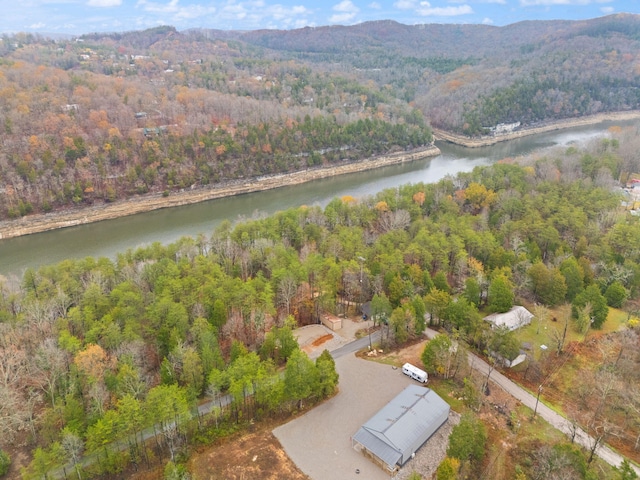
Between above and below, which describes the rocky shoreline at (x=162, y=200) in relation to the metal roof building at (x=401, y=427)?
below

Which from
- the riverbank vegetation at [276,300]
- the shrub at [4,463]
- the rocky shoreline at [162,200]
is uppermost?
the riverbank vegetation at [276,300]

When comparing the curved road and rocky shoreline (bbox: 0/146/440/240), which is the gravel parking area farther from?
rocky shoreline (bbox: 0/146/440/240)

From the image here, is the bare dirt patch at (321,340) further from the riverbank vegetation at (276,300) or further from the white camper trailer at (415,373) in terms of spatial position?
the white camper trailer at (415,373)

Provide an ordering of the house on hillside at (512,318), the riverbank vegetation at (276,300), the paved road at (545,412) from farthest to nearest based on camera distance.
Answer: the house on hillside at (512,318), the riverbank vegetation at (276,300), the paved road at (545,412)

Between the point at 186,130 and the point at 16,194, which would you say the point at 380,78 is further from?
the point at 16,194

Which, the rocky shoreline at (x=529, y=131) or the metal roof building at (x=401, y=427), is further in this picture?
the rocky shoreline at (x=529, y=131)

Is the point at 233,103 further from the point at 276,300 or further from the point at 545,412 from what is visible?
the point at 545,412

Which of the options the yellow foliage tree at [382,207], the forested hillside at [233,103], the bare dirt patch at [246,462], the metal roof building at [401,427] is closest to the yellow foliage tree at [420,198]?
the yellow foliage tree at [382,207]

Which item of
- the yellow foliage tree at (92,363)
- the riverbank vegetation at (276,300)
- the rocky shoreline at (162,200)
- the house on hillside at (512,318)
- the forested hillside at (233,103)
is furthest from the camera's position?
the forested hillside at (233,103)
